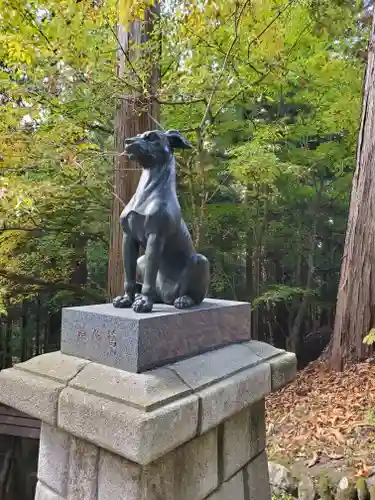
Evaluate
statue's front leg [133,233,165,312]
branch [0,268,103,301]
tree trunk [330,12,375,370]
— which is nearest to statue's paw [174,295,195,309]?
statue's front leg [133,233,165,312]

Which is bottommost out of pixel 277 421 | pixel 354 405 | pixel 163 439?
pixel 277 421

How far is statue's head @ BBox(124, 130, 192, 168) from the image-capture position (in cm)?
191

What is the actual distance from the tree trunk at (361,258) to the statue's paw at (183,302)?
4.34m

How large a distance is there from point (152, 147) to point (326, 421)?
3.75m

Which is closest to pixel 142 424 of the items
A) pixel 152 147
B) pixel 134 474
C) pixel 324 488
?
pixel 134 474

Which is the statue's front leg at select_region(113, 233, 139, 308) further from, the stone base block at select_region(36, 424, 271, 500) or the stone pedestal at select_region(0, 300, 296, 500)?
the stone base block at select_region(36, 424, 271, 500)

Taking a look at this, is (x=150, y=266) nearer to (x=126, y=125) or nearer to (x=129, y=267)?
(x=129, y=267)

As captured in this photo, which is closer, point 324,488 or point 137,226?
point 137,226

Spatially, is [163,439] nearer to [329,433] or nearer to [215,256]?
[329,433]

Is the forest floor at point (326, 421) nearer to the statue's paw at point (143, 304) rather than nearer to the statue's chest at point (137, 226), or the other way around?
the statue's paw at point (143, 304)

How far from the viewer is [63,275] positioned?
23.0 ft

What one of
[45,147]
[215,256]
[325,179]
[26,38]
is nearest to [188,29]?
[26,38]

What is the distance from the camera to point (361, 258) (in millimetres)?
5676

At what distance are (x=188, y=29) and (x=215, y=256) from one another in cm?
444
